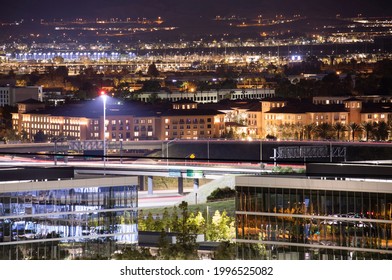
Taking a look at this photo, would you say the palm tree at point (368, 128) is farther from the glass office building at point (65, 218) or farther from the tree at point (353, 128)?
the glass office building at point (65, 218)

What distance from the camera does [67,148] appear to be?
47.5 m

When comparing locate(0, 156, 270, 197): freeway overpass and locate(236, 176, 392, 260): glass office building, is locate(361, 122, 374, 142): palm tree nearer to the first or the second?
locate(0, 156, 270, 197): freeway overpass

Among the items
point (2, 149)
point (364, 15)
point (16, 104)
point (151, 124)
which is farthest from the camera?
point (364, 15)

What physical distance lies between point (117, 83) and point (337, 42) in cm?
5110

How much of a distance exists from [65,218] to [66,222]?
0.05m

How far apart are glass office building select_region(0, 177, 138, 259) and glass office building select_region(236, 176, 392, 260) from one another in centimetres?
169

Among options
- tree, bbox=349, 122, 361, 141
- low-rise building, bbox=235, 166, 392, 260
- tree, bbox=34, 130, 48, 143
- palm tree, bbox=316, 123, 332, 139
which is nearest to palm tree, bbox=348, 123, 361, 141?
tree, bbox=349, 122, 361, 141

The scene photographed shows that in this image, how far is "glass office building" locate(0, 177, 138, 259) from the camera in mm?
16641

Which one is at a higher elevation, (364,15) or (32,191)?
(364,15)

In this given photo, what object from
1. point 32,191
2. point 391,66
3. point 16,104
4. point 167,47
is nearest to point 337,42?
point 167,47

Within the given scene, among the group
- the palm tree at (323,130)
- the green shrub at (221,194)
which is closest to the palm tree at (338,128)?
the palm tree at (323,130)

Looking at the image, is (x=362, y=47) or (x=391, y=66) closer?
(x=391, y=66)

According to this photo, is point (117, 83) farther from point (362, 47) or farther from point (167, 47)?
point (167, 47)

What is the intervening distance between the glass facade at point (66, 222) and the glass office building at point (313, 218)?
1.69 metres
